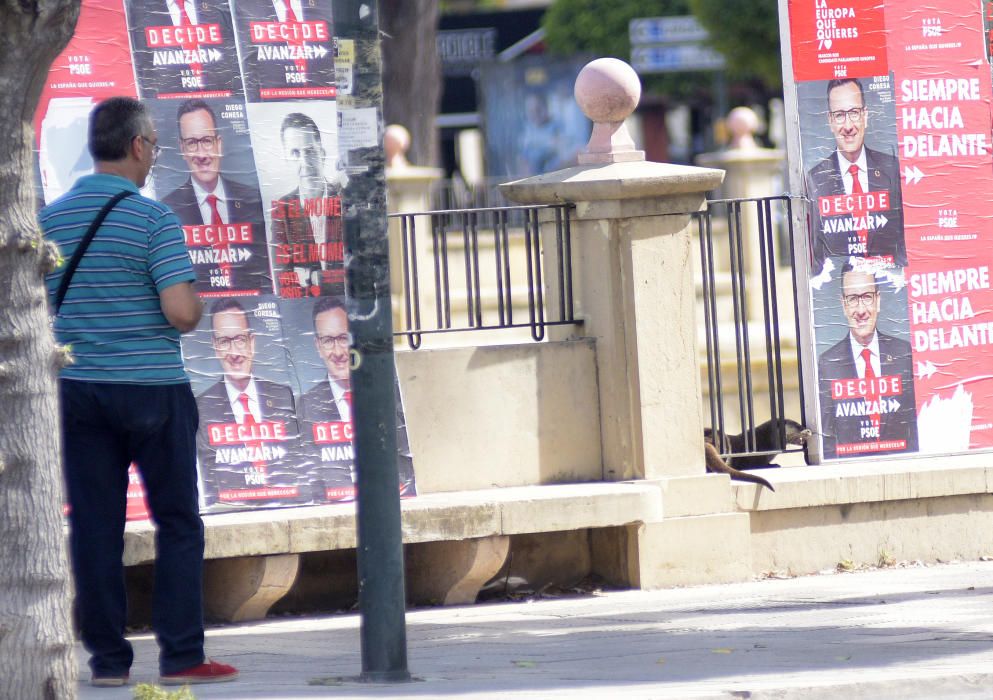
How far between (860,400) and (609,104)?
2106 mm

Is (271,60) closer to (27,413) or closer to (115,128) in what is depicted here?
(115,128)

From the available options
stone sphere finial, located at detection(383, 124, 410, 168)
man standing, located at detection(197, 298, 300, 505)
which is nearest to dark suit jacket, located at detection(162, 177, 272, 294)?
man standing, located at detection(197, 298, 300, 505)

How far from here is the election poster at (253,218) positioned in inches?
276

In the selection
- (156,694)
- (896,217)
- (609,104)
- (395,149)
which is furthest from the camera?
(395,149)

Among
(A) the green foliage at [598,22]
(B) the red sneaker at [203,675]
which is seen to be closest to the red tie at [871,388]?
(B) the red sneaker at [203,675]

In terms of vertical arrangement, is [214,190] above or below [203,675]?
above

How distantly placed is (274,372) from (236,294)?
0.40 meters

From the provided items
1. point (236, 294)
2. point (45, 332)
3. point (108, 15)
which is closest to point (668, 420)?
point (236, 294)

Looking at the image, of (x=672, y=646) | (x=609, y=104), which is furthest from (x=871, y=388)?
(x=672, y=646)

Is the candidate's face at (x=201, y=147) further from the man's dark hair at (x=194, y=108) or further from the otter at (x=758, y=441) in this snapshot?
the otter at (x=758, y=441)

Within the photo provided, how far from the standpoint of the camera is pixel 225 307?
711 centimetres

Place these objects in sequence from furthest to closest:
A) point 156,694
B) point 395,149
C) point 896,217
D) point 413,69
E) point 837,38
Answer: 1. point 413,69
2. point 395,149
3. point 896,217
4. point 837,38
5. point 156,694

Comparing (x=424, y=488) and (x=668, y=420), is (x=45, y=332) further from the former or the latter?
(x=668, y=420)

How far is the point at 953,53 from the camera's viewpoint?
8445 millimetres
